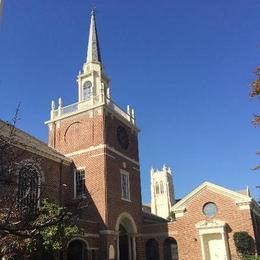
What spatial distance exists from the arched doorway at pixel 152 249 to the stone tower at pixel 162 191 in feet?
229

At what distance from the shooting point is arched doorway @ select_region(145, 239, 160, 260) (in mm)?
31719

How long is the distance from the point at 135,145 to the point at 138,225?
281 inches

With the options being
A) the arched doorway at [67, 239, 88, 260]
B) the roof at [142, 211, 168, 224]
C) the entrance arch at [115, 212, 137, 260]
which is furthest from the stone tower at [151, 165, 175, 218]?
the arched doorway at [67, 239, 88, 260]

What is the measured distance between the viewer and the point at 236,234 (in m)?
28.6

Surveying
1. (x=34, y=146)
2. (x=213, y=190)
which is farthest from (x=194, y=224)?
(x=34, y=146)

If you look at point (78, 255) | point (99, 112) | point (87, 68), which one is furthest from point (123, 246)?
point (87, 68)

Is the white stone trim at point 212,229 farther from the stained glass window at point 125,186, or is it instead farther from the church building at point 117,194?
the stained glass window at point 125,186

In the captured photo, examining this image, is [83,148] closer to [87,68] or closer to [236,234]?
[87,68]

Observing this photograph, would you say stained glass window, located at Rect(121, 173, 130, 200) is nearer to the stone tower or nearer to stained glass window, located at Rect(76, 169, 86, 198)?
stained glass window, located at Rect(76, 169, 86, 198)

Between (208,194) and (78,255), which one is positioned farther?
(208,194)

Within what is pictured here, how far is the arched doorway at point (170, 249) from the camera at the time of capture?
31203 mm

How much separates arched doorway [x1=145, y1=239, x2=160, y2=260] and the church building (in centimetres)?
8

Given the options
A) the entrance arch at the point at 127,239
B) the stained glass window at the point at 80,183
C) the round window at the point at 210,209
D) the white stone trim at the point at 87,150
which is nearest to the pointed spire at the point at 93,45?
the white stone trim at the point at 87,150

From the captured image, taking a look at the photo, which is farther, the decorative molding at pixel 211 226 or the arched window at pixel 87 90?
the arched window at pixel 87 90
